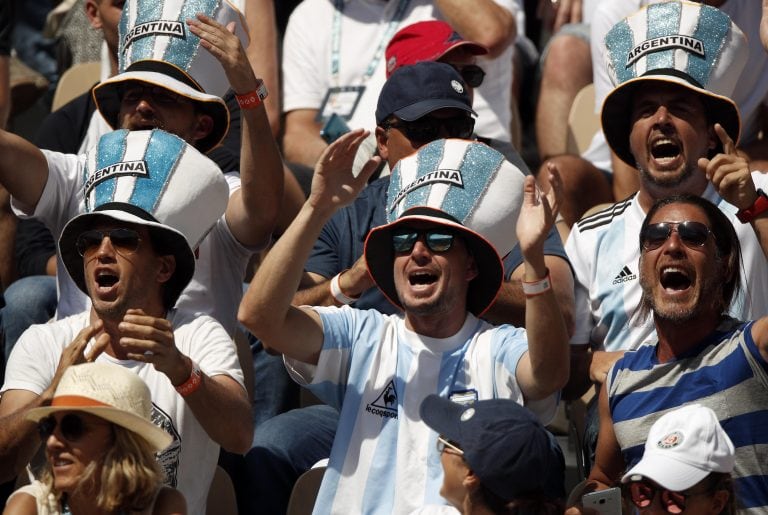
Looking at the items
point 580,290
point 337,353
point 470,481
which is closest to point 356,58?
point 580,290

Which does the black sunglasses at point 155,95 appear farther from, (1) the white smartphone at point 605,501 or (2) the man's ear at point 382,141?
(1) the white smartphone at point 605,501

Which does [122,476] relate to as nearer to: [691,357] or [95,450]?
[95,450]

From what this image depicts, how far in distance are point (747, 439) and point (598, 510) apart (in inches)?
20.2

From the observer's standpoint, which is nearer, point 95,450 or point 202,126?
point 95,450

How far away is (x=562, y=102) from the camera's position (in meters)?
7.46

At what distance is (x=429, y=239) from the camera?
4461 millimetres

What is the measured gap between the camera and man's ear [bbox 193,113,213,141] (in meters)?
5.36

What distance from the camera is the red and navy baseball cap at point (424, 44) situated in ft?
19.7

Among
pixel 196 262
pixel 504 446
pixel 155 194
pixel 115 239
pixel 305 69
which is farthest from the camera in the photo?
pixel 305 69

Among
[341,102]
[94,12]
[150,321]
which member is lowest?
[150,321]

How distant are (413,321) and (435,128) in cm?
108

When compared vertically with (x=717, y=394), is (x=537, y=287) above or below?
above

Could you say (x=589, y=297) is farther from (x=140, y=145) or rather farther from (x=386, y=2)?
(x=386, y=2)

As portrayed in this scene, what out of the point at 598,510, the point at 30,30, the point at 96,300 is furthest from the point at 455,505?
the point at 30,30
